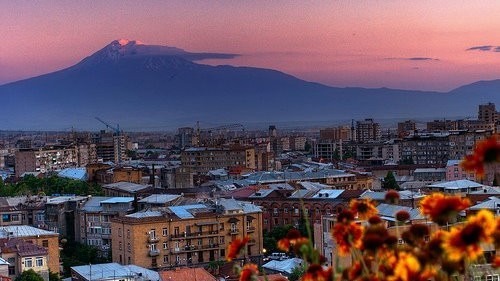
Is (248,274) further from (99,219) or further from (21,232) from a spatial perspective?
(99,219)

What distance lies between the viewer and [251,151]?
70.0 meters

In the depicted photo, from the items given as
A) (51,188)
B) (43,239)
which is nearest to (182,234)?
(43,239)

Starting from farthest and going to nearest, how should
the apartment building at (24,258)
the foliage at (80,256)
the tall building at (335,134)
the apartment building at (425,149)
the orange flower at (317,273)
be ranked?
the tall building at (335,134) < the apartment building at (425,149) < the foliage at (80,256) < the apartment building at (24,258) < the orange flower at (317,273)

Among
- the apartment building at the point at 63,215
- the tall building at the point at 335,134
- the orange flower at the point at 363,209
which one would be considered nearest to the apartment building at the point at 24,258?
the apartment building at the point at 63,215

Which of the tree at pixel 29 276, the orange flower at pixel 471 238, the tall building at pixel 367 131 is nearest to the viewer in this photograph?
the orange flower at pixel 471 238

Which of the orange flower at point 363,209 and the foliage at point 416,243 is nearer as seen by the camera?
the foliage at point 416,243

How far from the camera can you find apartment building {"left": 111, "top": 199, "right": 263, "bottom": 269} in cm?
2792

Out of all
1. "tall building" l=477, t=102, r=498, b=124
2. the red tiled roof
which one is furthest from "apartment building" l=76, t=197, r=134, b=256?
"tall building" l=477, t=102, r=498, b=124

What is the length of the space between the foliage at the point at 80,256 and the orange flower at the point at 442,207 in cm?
2643

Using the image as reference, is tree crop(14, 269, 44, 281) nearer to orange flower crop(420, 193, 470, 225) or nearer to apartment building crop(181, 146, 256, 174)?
orange flower crop(420, 193, 470, 225)

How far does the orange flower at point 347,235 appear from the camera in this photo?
291 cm

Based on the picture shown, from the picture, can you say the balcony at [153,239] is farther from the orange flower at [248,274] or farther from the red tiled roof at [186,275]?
→ the orange flower at [248,274]

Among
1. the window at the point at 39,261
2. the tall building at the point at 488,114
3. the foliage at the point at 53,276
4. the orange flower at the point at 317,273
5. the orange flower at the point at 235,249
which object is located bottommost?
the foliage at the point at 53,276

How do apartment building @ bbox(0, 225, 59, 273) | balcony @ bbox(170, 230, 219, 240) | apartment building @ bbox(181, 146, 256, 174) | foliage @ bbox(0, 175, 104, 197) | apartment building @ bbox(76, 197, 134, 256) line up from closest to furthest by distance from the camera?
apartment building @ bbox(0, 225, 59, 273)
balcony @ bbox(170, 230, 219, 240)
apartment building @ bbox(76, 197, 134, 256)
foliage @ bbox(0, 175, 104, 197)
apartment building @ bbox(181, 146, 256, 174)
